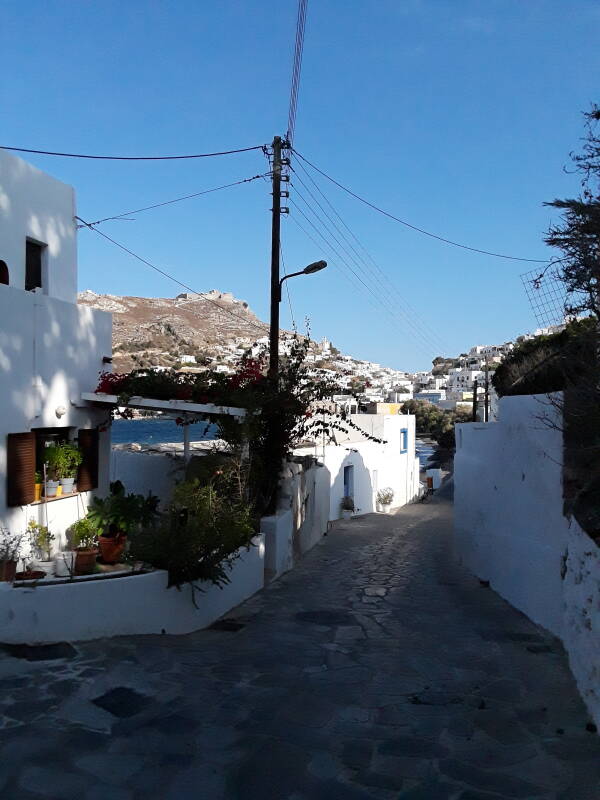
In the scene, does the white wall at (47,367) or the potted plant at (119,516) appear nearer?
the white wall at (47,367)

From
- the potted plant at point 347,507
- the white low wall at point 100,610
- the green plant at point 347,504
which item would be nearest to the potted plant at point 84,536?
the white low wall at point 100,610

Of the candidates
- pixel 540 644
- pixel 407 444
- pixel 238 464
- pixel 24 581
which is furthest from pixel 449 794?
pixel 407 444

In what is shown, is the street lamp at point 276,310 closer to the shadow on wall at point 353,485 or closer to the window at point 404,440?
the shadow on wall at point 353,485

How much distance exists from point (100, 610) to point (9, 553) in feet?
5.28

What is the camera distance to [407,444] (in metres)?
41.0

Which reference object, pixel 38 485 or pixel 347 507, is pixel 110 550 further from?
pixel 347 507

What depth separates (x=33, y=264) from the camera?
41.0 feet

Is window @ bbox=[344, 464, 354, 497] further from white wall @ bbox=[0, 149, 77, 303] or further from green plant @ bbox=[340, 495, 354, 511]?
white wall @ bbox=[0, 149, 77, 303]

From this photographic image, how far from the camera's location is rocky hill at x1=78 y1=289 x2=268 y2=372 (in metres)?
75.7

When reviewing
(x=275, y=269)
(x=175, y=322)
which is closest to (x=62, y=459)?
(x=275, y=269)

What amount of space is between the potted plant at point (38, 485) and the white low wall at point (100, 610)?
271 cm

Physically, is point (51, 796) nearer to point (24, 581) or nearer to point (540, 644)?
point (24, 581)

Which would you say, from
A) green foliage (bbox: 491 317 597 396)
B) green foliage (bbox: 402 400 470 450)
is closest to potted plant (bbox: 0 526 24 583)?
green foliage (bbox: 491 317 597 396)

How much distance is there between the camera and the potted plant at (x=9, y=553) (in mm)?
7938
